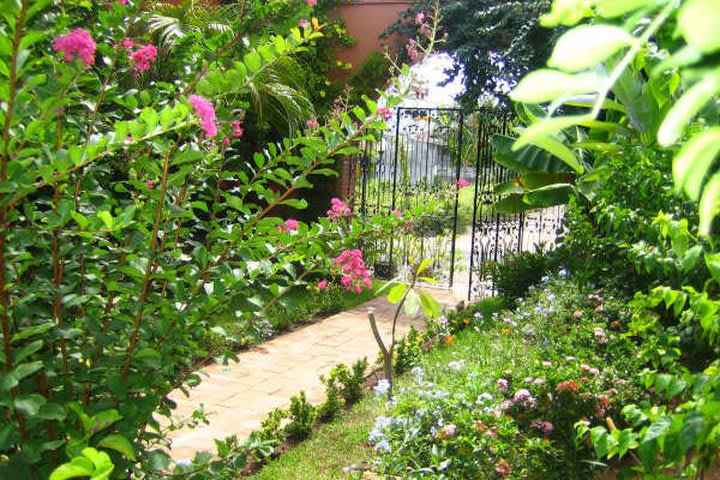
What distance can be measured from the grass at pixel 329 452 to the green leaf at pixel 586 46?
3.41m

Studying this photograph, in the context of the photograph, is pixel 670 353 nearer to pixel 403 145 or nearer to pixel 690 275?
pixel 690 275

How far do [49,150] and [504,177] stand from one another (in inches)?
330

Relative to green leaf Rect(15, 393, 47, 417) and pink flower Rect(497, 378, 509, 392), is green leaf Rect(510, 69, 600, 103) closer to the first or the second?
green leaf Rect(15, 393, 47, 417)

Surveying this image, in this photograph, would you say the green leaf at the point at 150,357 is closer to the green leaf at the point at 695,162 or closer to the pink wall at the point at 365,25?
the green leaf at the point at 695,162

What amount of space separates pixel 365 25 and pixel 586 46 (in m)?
9.78

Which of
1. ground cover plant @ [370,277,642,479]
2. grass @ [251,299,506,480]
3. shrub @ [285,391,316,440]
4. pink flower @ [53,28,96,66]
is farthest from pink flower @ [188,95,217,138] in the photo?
shrub @ [285,391,316,440]

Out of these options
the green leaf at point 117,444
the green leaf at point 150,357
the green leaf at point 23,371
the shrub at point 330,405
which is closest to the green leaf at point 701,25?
the green leaf at point 117,444

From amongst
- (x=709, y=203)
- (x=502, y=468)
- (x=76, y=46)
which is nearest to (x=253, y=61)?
(x=76, y=46)

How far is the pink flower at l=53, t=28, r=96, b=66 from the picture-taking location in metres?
1.44

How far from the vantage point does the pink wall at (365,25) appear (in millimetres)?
9539

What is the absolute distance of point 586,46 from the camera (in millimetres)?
413

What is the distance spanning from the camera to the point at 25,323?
67.7 inches

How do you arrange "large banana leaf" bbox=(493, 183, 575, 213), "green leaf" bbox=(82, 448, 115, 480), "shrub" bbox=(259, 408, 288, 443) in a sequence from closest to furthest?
1. "green leaf" bbox=(82, 448, 115, 480)
2. "shrub" bbox=(259, 408, 288, 443)
3. "large banana leaf" bbox=(493, 183, 575, 213)

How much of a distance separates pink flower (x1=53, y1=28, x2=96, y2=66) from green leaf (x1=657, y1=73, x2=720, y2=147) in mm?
1351
